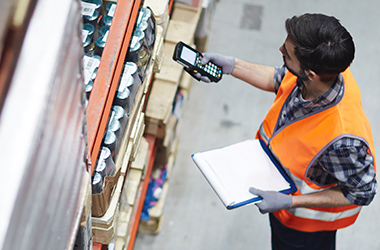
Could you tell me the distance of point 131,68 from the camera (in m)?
2.05

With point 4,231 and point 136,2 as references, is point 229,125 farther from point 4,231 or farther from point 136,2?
point 4,231

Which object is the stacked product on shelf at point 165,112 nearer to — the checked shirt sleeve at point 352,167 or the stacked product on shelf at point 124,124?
the stacked product on shelf at point 124,124

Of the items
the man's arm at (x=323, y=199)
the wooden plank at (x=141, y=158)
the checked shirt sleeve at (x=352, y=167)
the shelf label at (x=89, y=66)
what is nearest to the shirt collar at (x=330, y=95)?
the checked shirt sleeve at (x=352, y=167)

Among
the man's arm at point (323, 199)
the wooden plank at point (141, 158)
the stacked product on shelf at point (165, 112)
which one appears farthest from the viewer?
the stacked product on shelf at point (165, 112)

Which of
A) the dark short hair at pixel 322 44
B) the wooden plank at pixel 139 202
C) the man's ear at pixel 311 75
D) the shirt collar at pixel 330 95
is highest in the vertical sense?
the dark short hair at pixel 322 44

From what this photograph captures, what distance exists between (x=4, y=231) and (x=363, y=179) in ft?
5.64

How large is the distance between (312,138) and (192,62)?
2.43 ft

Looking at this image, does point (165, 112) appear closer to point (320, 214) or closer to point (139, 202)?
point (139, 202)

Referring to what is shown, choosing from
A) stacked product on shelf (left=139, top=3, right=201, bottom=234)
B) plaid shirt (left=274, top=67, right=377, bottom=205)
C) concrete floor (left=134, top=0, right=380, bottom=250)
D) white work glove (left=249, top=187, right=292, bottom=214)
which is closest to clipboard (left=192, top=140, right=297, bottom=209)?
white work glove (left=249, top=187, right=292, bottom=214)

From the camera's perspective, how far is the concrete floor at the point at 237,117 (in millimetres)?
3498

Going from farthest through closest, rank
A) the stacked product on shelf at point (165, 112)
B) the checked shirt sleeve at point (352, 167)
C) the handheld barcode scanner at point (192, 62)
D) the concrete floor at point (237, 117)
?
the concrete floor at point (237, 117) < the stacked product on shelf at point (165, 112) < the handheld barcode scanner at point (192, 62) < the checked shirt sleeve at point (352, 167)

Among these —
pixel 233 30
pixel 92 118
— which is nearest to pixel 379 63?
pixel 233 30

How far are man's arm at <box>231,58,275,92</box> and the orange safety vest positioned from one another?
18cm

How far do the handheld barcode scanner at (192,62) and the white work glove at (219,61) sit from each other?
21mm
